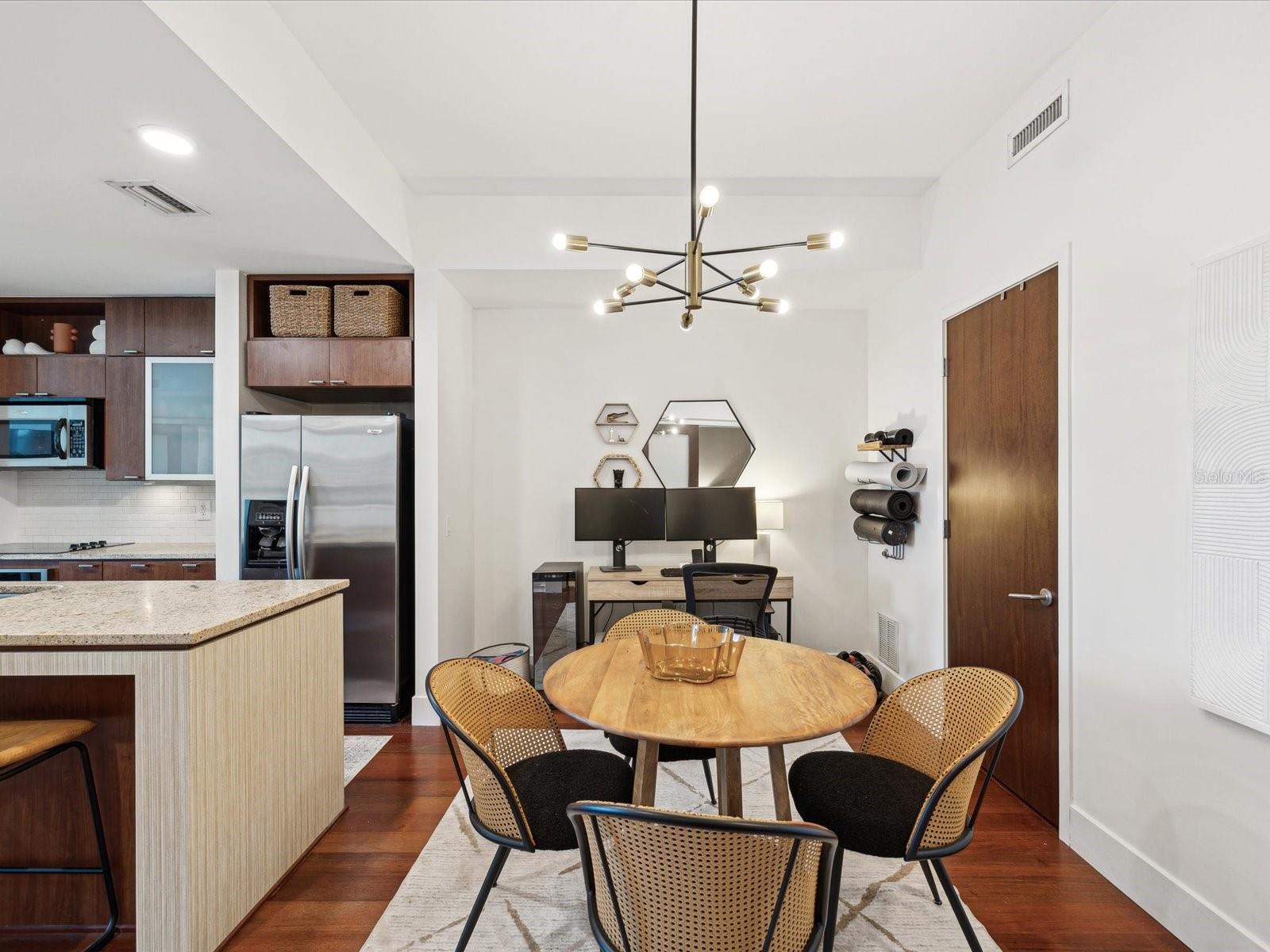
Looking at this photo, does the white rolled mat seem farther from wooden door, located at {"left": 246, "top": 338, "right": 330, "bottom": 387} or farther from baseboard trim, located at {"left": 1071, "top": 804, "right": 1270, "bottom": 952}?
wooden door, located at {"left": 246, "top": 338, "right": 330, "bottom": 387}

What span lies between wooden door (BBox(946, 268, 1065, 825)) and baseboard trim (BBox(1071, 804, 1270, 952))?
0.22 m

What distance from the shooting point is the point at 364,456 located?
3.55m

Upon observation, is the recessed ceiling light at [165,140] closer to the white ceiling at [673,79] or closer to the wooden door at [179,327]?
the white ceiling at [673,79]

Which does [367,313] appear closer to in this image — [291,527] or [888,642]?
[291,527]

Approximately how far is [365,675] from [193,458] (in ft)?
5.87

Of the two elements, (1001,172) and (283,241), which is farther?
(283,241)

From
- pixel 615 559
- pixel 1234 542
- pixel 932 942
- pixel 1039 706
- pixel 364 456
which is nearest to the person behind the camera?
pixel 1234 542

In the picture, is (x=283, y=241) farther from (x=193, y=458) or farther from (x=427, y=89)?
(x=193, y=458)

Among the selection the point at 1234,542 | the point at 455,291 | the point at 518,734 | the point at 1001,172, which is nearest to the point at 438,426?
the point at 455,291

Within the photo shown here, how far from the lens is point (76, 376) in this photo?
4070 millimetres

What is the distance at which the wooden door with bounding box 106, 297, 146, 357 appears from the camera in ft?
13.4

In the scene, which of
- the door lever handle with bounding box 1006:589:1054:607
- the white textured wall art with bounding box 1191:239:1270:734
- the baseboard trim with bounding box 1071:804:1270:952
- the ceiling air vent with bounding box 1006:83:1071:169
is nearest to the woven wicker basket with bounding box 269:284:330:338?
the ceiling air vent with bounding box 1006:83:1071:169

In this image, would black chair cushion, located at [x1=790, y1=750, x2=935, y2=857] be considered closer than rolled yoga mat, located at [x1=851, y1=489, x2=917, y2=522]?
Yes

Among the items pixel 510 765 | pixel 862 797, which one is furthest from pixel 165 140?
pixel 862 797
